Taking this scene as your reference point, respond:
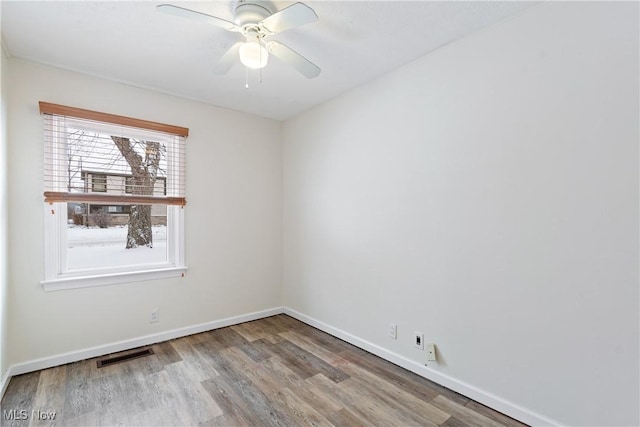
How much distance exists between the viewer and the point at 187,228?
3131 mm

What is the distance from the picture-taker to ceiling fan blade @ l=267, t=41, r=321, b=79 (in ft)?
6.06

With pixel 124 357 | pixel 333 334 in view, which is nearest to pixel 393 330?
pixel 333 334

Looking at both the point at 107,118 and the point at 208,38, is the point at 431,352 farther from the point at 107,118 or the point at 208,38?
the point at 107,118

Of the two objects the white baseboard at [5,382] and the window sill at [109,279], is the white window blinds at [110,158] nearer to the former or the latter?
the window sill at [109,279]

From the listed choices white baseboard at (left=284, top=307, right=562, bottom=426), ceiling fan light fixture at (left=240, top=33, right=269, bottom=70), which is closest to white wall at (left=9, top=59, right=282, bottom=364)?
A: white baseboard at (left=284, top=307, right=562, bottom=426)

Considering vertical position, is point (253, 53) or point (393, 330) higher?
point (253, 53)

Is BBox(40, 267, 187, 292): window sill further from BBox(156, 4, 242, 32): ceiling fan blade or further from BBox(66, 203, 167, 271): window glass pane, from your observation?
BBox(156, 4, 242, 32): ceiling fan blade

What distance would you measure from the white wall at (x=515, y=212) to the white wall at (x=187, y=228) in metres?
1.32

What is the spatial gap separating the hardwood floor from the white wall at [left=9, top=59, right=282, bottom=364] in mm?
333

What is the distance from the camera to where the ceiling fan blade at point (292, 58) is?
185 centimetres

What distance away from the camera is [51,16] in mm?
1870

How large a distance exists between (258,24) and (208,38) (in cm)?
56

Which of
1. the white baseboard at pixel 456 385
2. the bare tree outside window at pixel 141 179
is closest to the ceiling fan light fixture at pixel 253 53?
the bare tree outside window at pixel 141 179

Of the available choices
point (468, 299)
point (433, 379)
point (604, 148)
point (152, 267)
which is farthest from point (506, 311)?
point (152, 267)
